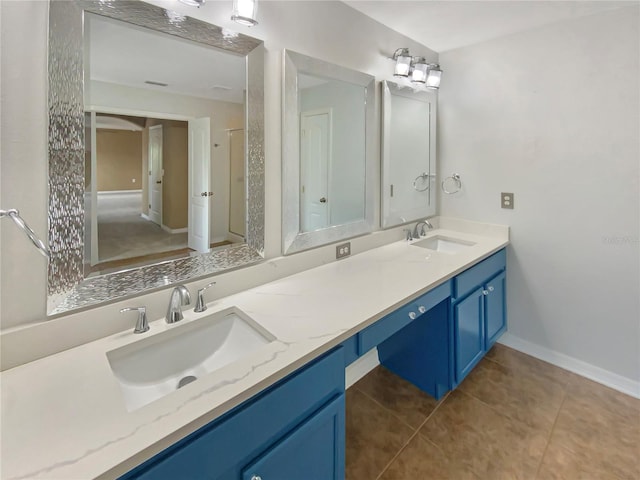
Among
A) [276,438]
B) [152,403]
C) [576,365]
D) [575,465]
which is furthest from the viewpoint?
[576,365]

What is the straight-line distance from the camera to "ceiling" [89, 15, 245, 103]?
3.46 feet

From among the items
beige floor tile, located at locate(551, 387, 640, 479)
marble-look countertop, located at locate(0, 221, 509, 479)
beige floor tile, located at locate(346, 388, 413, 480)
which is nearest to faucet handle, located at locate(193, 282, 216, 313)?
marble-look countertop, located at locate(0, 221, 509, 479)

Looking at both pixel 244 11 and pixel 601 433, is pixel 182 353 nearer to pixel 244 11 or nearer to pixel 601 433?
pixel 244 11

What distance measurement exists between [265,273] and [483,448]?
1.35 m

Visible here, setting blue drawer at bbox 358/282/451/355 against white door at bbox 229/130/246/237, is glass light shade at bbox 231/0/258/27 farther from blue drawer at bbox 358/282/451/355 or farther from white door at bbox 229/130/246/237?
blue drawer at bbox 358/282/451/355

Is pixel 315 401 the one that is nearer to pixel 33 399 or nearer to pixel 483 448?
pixel 33 399

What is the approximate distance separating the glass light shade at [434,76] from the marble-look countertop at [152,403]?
4.97ft

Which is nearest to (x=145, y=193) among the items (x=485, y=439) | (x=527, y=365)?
(x=485, y=439)

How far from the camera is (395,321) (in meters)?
1.37

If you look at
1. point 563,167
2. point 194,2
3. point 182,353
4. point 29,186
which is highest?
point 194,2

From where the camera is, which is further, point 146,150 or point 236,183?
point 236,183

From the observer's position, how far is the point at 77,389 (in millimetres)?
831

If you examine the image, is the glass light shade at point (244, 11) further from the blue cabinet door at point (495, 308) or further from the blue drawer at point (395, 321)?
the blue cabinet door at point (495, 308)

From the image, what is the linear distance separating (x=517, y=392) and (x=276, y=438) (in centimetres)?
172
